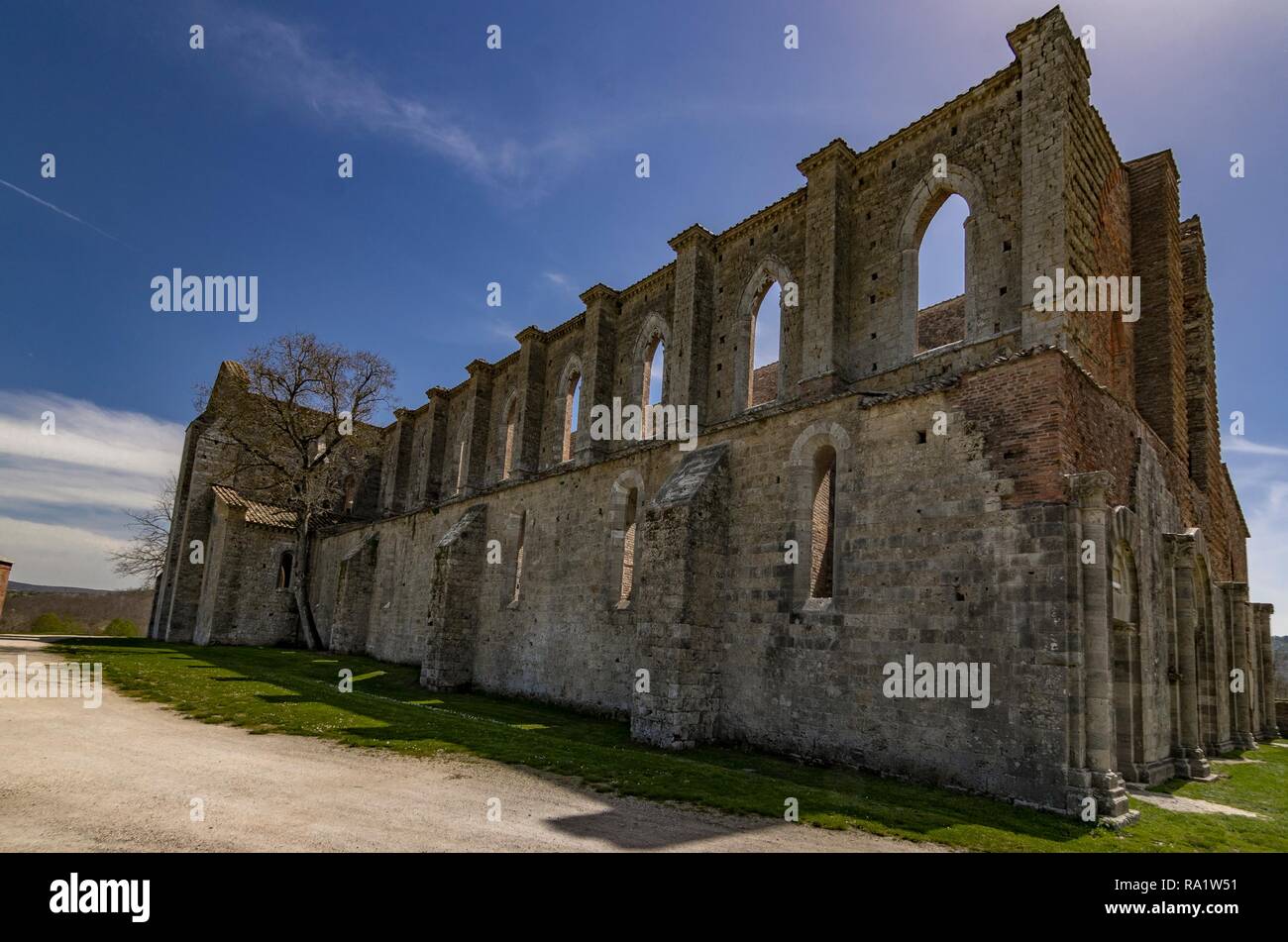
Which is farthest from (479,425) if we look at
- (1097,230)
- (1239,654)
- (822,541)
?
(1239,654)

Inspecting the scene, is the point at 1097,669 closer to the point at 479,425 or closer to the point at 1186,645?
the point at 1186,645

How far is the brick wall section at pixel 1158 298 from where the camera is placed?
562 inches

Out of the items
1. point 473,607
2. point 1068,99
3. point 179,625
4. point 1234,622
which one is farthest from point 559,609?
point 179,625

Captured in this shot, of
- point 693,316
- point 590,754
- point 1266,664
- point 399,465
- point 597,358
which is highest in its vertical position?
point 693,316

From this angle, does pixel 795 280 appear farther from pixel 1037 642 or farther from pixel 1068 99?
pixel 1037 642

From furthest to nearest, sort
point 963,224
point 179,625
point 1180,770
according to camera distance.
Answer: point 179,625, point 963,224, point 1180,770

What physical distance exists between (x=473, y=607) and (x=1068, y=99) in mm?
17288

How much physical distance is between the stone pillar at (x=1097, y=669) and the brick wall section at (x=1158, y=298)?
8022 millimetres

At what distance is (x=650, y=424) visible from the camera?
65.5ft

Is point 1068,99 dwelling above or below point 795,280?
above

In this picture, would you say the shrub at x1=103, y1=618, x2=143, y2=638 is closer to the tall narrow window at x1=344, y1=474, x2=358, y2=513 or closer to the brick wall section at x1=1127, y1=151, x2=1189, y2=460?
the tall narrow window at x1=344, y1=474, x2=358, y2=513

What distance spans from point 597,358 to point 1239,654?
1727cm

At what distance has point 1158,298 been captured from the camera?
14.3 m

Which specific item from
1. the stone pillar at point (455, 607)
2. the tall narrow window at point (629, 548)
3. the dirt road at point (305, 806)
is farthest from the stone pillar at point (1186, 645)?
the stone pillar at point (455, 607)
